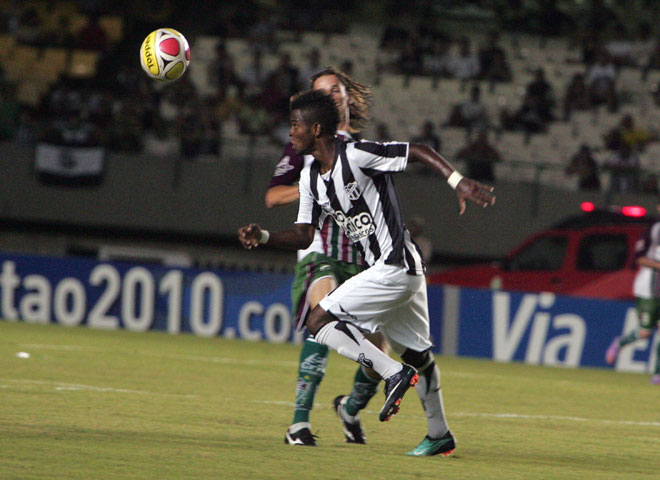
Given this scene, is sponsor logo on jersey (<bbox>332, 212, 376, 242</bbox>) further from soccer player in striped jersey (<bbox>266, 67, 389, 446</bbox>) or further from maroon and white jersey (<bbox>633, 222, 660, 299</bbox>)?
maroon and white jersey (<bbox>633, 222, 660, 299</bbox>)

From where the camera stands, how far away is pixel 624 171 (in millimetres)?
21688

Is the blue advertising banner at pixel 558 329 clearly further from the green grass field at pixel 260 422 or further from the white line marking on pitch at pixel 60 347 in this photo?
the white line marking on pitch at pixel 60 347

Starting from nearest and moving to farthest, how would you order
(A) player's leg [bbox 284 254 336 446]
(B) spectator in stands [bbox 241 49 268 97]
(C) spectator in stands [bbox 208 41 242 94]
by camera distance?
(A) player's leg [bbox 284 254 336 446] < (B) spectator in stands [bbox 241 49 268 97] < (C) spectator in stands [bbox 208 41 242 94]

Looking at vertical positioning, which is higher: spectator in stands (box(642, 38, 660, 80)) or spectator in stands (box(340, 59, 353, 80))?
spectator in stands (box(642, 38, 660, 80))

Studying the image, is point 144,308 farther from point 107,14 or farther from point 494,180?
point 107,14

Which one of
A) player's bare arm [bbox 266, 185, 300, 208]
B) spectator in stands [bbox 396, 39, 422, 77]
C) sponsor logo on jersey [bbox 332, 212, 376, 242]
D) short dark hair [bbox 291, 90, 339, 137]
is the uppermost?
spectator in stands [bbox 396, 39, 422, 77]

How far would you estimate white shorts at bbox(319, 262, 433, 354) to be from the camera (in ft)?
20.9

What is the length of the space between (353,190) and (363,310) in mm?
602

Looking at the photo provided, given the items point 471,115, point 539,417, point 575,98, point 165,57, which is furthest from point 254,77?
point 539,417

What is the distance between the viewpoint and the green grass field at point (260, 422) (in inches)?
236

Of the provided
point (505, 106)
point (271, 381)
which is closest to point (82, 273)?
point (271, 381)

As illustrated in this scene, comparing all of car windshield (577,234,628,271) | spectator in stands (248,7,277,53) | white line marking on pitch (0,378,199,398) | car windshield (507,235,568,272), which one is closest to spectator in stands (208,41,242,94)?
spectator in stands (248,7,277,53)

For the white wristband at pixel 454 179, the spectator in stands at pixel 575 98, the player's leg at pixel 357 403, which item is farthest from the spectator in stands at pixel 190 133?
the white wristband at pixel 454 179

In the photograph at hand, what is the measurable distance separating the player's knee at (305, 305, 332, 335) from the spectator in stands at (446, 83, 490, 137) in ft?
55.9
